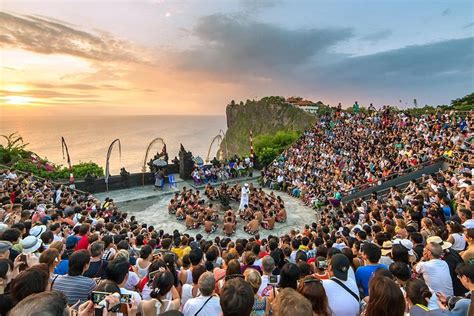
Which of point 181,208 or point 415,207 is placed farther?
point 181,208

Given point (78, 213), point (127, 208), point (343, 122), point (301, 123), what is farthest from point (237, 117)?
point (78, 213)

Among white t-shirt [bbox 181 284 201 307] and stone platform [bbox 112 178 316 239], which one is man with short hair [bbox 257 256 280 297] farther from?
stone platform [bbox 112 178 316 239]

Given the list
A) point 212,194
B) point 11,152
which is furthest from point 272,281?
point 11,152

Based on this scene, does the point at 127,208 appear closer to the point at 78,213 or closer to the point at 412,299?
the point at 78,213

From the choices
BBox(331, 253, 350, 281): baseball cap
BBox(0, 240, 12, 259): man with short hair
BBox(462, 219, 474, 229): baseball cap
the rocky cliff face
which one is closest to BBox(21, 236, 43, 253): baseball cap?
BBox(0, 240, 12, 259): man with short hair

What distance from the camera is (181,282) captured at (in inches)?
189

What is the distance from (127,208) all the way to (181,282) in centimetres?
1247

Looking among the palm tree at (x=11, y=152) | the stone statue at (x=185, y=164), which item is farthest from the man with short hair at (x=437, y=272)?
the palm tree at (x=11, y=152)

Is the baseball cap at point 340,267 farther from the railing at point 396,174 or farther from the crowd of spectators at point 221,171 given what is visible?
the crowd of spectators at point 221,171

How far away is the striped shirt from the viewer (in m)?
3.59

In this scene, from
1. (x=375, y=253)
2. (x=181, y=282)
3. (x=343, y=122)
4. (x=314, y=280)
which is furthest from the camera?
(x=343, y=122)

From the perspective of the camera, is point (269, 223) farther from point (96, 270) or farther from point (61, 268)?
point (61, 268)

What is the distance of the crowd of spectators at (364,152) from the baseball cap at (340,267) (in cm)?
1220

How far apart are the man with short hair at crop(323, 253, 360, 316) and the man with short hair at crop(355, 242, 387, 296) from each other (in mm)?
805
